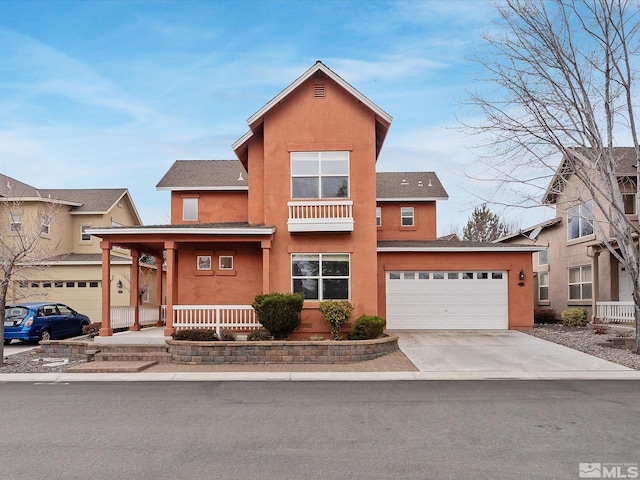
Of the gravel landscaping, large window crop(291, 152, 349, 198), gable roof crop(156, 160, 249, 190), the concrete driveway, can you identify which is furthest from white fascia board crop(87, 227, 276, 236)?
the gravel landscaping

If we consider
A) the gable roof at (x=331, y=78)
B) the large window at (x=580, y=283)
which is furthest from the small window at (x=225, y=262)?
the large window at (x=580, y=283)

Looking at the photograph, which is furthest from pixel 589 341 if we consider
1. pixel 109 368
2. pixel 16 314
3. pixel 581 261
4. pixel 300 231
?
pixel 16 314

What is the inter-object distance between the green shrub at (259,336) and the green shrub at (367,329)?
8.05 ft

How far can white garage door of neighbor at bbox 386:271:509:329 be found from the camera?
70.9 ft

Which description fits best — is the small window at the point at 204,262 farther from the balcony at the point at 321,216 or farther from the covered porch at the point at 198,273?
the balcony at the point at 321,216

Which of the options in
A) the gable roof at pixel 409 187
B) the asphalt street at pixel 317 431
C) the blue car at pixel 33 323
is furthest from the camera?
the gable roof at pixel 409 187

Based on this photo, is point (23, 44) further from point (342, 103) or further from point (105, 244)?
point (342, 103)

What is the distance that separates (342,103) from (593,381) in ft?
36.1

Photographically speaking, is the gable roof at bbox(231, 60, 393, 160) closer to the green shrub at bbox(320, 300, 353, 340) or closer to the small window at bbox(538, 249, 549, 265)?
the green shrub at bbox(320, 300, 353, 340)

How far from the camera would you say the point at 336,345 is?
15398 millimetres

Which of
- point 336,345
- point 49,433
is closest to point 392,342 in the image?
point 336,345

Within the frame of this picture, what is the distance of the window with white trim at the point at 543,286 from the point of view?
1179 inches

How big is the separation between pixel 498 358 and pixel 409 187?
46.9ft

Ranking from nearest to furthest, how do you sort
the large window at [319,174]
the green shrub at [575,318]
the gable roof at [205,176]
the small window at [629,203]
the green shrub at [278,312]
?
1. the green shrub at [278,312]
2. the large window at [319,174]
3. the green shrub at [575,318]
4. the small window at [629,203]
5. the gable roof at [205,176]
